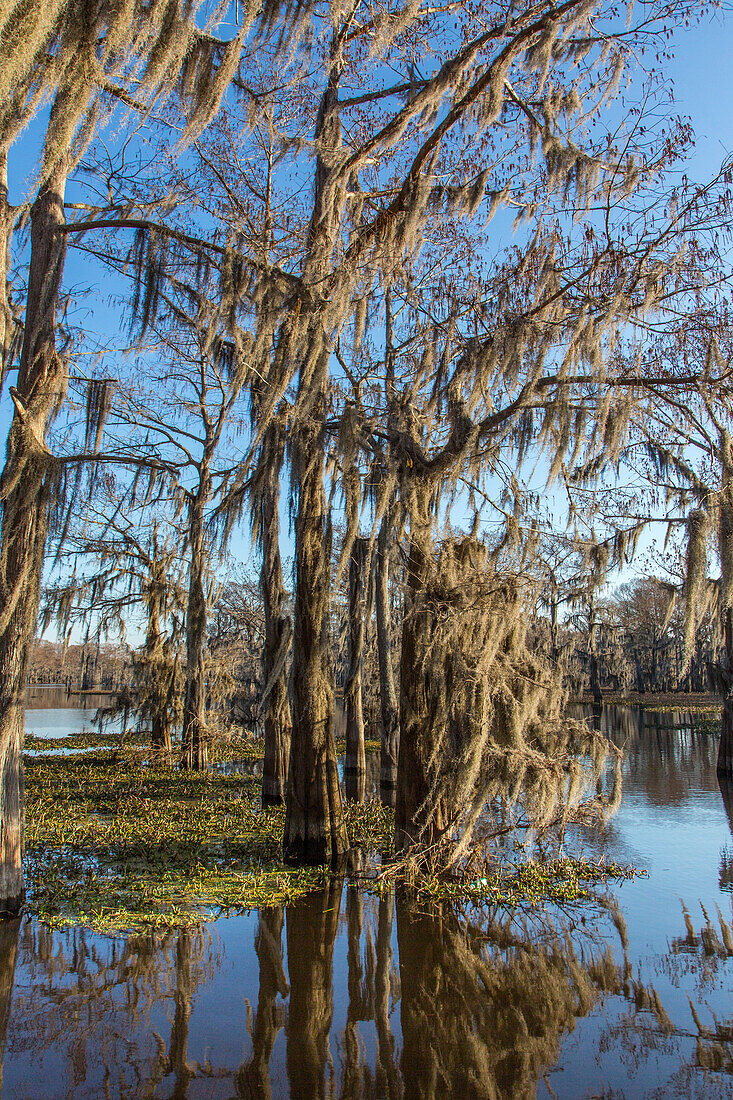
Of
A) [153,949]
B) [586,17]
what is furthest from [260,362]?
[153,949]

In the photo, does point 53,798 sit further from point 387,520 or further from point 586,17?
point 586,17

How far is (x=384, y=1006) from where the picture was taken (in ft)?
14.4

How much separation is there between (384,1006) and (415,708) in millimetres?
2747

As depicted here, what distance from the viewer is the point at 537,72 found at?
685 centimetres

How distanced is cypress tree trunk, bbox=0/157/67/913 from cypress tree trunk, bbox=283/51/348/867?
2.37m

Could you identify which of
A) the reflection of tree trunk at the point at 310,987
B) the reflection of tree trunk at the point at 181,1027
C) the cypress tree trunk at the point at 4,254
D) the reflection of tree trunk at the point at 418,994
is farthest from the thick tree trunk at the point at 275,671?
the reflection of tree trunk at the point at 181,1027

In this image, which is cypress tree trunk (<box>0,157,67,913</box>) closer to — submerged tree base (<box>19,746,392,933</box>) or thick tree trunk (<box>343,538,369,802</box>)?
submerged tree base (<box>19,746,392,933</box>)

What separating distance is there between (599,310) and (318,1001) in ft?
19.1

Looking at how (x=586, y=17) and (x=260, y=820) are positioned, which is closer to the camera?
(x=586, y=17)

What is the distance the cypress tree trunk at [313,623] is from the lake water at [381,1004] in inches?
26.3

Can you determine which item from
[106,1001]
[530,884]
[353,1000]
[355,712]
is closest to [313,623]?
[530,884]

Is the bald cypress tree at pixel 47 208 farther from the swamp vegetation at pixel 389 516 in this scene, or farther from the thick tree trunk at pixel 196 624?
the thick tree trunk at pixel 196 624

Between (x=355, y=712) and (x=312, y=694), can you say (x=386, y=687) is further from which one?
(x=312, y=694)

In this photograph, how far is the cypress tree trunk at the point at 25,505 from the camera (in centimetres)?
558
